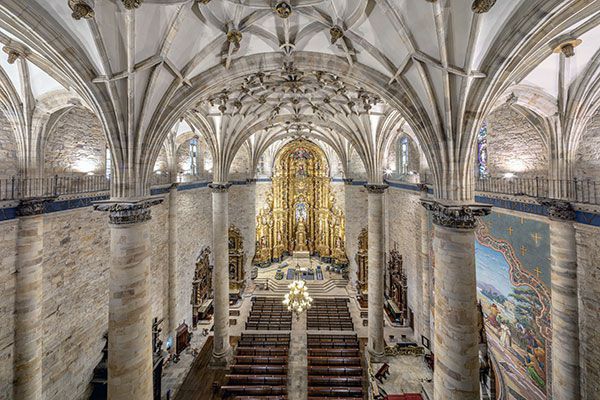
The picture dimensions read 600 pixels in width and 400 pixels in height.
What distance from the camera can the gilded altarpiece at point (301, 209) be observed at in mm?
28484

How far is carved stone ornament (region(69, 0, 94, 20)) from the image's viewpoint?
15.9 feet

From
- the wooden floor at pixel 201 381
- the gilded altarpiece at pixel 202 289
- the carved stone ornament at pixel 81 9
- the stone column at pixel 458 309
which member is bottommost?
the wooden floor at pixel 201 381

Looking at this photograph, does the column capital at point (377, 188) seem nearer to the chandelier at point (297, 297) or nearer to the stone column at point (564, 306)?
the chandelier at point (297, 297)

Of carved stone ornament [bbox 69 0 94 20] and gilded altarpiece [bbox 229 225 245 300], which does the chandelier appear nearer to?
gilded altarpiece [bbox 229 225 245 300]

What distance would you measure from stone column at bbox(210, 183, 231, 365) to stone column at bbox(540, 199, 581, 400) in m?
12.4

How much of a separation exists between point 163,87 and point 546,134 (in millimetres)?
11200

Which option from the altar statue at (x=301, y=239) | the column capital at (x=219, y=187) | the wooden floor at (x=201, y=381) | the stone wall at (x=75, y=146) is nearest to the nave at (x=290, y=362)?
the wooden floor at (x=201, y=381)

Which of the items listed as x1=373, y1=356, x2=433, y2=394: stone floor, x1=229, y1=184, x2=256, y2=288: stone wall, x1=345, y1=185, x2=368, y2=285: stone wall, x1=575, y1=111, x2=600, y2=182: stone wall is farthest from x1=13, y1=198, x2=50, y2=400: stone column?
x1=345, y1=185, x2=368, y2=285: stone wall

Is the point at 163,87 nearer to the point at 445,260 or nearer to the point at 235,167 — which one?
the point at 445,260

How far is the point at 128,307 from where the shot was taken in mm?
6820

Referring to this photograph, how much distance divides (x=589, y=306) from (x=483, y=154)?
5.72 meters

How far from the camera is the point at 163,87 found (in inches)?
301

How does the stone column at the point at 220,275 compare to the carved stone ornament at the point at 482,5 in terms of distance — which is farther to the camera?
the stone column at the point at 220,275

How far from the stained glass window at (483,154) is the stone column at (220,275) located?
36.1ft
